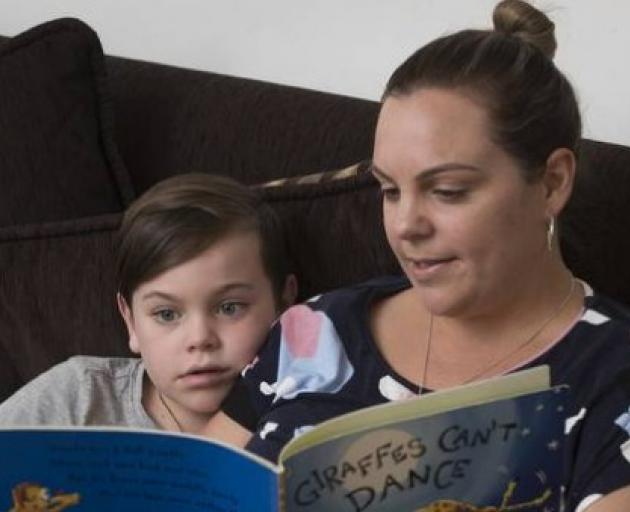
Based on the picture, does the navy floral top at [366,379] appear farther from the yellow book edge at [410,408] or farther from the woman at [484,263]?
the yellow book edge at [410,408]

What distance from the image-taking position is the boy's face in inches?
56.8

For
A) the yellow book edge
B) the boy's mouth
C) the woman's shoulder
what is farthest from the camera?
the boy's mouth

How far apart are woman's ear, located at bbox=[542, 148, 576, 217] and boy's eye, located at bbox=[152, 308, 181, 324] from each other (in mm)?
509

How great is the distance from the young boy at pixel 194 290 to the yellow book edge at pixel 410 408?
488mm

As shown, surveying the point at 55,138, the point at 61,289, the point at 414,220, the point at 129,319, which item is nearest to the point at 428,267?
the point at 414,220

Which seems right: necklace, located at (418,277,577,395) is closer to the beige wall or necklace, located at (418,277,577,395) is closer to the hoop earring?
the hoop earring

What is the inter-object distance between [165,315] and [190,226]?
0.12 m

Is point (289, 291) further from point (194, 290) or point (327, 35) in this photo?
point (327, 35)

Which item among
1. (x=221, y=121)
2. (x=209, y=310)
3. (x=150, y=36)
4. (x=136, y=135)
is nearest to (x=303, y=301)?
A: (x=209, y=310)

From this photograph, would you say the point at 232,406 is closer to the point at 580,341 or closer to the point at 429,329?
the point at 429,329

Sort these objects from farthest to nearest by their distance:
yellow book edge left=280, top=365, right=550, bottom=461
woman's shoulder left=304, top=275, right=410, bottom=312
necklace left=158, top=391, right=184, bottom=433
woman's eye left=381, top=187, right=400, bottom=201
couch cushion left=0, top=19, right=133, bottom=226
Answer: couch cushion left=0, top=19, right=133, bottom=226, necklace left=158, top=391, right=184, bottom=433, woman's shoulder left=304, top=275, right=410, bottom=312, woman's eye left=381, top=187, right=400, bottom=201, yellow book edge left=280, top=365, right=550, bottom=461

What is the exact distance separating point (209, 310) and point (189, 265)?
0.06 meters

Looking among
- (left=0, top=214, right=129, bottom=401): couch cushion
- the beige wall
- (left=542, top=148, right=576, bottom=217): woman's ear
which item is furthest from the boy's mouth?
the beige wall

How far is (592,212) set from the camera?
1384mm
